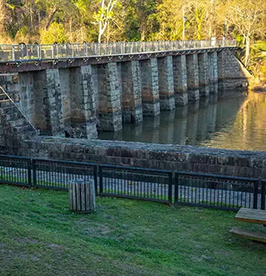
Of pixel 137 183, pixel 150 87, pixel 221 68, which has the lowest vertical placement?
pixel 137 183

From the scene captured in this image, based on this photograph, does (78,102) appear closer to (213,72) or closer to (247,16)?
(213,72)

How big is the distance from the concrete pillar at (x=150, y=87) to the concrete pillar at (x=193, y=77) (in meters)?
10.4

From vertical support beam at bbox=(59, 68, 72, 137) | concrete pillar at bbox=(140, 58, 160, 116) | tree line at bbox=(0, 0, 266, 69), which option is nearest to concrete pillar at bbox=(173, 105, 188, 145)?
concrete pillar at bbox=(140, 58, 160, 116)

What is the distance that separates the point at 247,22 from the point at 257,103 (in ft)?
59.1

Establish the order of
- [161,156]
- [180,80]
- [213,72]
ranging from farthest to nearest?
[213,72]
[180,80]
[161,156]

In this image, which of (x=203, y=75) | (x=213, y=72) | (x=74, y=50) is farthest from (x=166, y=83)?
(x=74, y=50)

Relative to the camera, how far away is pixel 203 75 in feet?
180

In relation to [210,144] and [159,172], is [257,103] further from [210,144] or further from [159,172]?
[159,172]

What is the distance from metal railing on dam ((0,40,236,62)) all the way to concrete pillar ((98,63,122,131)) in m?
1.31

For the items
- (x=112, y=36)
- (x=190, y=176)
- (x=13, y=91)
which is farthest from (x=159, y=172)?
(x=112, y=36)

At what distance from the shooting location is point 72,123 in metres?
30.7

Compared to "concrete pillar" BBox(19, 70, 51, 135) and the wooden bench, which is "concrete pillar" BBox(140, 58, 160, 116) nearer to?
"concrete pillar" BBox(19, 70, 51, 135)

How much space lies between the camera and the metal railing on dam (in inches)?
905

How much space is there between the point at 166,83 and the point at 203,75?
449 inches
